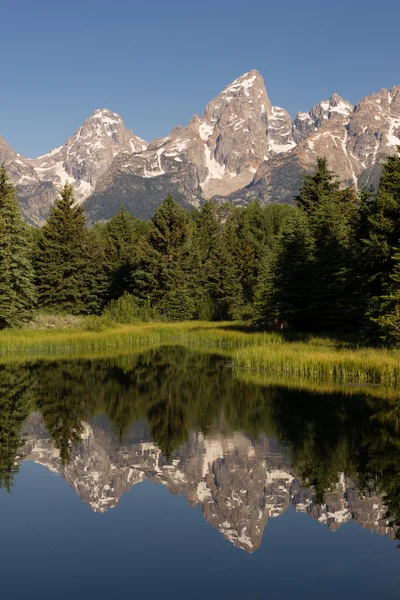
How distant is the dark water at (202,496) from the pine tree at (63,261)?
50808 mm

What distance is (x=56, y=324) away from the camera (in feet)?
210

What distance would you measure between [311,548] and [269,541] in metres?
0.90

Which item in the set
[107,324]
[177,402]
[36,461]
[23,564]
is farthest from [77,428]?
[107,324]

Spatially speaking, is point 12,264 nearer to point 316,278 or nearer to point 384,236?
point 316,278

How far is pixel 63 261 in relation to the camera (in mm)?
81875

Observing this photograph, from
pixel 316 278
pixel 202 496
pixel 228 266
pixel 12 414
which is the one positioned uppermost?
pixel 228 266

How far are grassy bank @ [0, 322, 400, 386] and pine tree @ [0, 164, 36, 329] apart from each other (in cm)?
605

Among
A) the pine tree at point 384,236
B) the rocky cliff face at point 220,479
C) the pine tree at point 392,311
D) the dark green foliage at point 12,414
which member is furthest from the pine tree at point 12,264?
the rocky cliff face at point 220,479

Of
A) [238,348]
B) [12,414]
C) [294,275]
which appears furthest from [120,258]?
[12,414]

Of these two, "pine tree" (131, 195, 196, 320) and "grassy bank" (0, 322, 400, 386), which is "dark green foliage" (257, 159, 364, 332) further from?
"pine tree" (131, 195, 196, 320)

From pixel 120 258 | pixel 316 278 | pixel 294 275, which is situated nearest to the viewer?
pixel 316 278

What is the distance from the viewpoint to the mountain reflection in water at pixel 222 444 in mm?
16000

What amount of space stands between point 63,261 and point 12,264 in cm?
1876

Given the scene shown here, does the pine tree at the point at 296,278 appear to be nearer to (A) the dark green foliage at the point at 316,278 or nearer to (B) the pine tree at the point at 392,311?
(A) the dark green foliage at the point at 316,278
